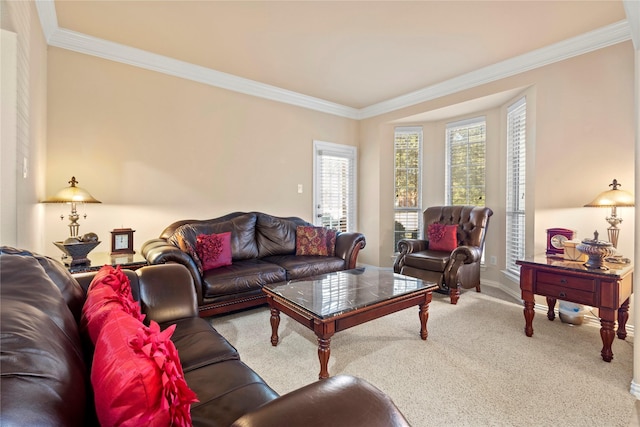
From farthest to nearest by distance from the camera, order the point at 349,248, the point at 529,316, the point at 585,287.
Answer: the point at 349,248 < the point at 529,316 < the point at 585,287

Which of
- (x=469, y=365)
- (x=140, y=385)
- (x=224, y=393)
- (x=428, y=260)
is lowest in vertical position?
(x=469, y=365)

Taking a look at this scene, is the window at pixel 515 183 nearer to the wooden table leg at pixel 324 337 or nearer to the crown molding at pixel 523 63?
the crown molding at pixel 523 63

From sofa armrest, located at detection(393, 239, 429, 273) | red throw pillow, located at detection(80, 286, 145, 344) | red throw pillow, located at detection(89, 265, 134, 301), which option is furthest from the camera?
sofa armrest, located at detection(393, 239, 429, 273)

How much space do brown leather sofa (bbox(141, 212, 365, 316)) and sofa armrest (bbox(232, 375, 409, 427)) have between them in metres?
2.27

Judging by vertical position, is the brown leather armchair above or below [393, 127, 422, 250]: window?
below

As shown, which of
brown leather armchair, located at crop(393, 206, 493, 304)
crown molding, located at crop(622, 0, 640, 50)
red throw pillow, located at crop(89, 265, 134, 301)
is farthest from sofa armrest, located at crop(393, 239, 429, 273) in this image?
red throw pillow, located at crop(89, 265, 134, 301)

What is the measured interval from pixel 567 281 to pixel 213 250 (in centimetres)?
315

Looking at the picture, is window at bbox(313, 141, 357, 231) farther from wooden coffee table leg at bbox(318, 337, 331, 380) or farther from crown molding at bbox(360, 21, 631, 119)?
wooden coffee table leg at bbox(318, 337, 331, 380)

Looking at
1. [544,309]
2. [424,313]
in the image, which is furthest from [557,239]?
[424,313]

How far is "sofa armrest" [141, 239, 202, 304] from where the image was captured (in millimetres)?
2617

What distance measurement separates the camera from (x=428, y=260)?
365cm

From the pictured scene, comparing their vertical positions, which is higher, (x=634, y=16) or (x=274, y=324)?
(x=634, y=16)

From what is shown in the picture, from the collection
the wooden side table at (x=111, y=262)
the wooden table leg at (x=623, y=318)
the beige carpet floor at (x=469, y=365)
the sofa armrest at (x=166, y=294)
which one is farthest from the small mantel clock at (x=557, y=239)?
the wooden side table at (x=111, y=262)

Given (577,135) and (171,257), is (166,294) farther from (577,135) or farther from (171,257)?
(577,135)
